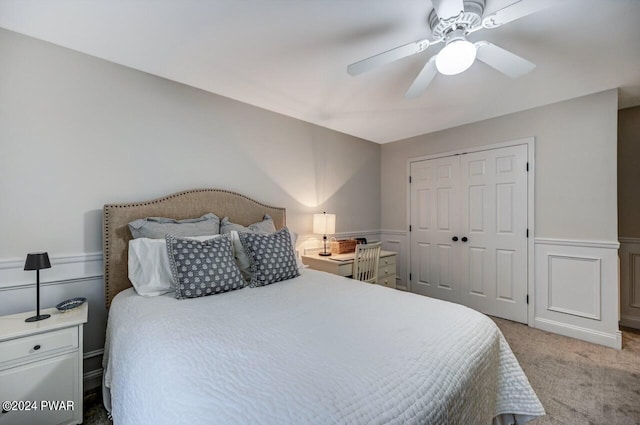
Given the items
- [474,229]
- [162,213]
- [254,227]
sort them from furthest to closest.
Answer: [474,229], [254,227], [162,213]

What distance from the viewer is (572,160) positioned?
9.21 feet

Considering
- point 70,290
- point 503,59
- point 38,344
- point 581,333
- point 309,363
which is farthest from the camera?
point 581,333

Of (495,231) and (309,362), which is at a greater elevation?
(495,231)

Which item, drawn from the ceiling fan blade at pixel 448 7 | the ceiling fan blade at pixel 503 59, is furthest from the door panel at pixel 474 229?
the ceiling fan blade at pixel 448 7

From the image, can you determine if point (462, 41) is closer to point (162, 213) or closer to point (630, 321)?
point (162, 213)

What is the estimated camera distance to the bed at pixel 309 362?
0.78m

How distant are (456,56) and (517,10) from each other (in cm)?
30

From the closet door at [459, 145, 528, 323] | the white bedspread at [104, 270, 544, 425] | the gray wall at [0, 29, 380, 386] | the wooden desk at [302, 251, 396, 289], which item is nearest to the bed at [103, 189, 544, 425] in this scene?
the white bedspread at [104, 270, 544, 425]

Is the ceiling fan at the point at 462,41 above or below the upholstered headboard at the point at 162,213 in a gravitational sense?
above

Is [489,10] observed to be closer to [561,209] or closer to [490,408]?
[490,408]

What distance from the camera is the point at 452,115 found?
3242mm

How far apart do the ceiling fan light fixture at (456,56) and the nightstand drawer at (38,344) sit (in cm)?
257

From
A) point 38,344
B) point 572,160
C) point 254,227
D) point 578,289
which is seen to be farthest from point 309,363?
point 572,160

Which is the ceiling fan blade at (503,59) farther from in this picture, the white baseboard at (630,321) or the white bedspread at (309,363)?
the white baseboard at (630,321)
